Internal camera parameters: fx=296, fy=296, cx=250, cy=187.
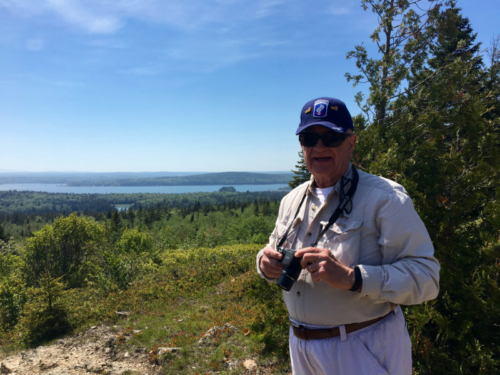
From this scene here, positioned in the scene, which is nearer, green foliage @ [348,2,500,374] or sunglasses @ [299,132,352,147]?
sunglasses @ [299,132,352,147]

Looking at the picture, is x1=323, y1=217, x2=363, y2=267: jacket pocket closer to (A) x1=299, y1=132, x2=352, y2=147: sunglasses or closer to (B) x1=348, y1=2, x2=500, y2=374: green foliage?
(A) x1=299, y1=132, x2=352, y2=147: sunglasses

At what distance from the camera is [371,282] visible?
1374 mm

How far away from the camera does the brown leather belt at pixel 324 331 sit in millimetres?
1554

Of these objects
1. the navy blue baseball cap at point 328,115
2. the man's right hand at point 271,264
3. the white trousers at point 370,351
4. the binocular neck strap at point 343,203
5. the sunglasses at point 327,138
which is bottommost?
the white trousers at point 370,351

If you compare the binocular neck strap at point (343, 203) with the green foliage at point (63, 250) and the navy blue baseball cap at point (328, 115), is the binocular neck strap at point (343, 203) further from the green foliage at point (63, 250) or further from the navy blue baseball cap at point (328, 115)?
the green foliage at point (63, 250)

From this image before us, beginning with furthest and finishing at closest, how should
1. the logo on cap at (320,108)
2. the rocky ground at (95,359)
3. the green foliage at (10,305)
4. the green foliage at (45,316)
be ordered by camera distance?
the green foliage at (10,305) < the green foliage at (45,316) < the rocky ground at (95,359) < the logo on cap at (320,108)

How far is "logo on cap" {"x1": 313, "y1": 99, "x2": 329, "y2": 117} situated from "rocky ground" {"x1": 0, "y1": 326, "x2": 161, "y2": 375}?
5.76m

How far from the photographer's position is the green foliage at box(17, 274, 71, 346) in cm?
769

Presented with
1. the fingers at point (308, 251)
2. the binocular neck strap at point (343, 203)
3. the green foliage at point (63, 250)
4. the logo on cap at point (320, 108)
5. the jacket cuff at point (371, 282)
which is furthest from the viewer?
the green foliage at point (63, 250)

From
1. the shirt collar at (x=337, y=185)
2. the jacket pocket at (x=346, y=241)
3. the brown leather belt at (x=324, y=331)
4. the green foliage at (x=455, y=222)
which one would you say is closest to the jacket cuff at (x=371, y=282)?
the jacket pocket at (x=346, y=241)

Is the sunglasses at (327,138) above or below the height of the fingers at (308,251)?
above

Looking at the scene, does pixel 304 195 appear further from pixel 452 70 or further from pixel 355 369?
pixel 452 70

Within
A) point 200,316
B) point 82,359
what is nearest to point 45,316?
point 82,359

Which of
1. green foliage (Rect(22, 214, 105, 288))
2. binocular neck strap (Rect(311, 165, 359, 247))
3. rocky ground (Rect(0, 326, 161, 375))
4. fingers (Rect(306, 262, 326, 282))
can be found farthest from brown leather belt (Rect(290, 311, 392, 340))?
green foliage (Rect(22, 214, 105, 288))
